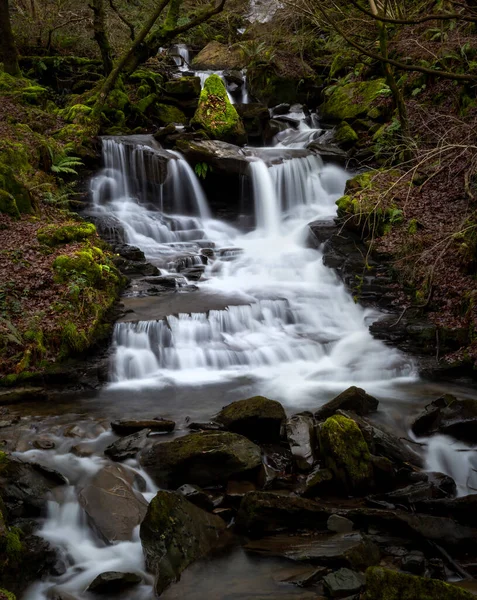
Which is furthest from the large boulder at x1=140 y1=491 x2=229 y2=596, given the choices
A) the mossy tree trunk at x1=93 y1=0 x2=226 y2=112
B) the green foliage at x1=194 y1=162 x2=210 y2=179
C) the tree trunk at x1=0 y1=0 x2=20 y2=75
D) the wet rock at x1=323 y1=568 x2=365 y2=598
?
the tree trunk at x1=0 y1=0 x2=20 y2=75

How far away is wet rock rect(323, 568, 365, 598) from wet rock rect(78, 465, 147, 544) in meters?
1.81

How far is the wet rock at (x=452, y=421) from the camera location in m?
6.11

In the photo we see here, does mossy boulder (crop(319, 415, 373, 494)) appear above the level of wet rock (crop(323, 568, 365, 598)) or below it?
above

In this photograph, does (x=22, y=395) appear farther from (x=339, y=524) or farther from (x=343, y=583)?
(x=343, y=583)

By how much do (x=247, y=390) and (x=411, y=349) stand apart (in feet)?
9.96

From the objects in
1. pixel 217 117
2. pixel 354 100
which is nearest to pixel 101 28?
pixel 217 117

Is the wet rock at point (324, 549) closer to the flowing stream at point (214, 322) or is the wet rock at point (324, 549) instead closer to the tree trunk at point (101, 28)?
the flowing stream at point (214, 322)

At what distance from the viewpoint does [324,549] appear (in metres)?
4.26

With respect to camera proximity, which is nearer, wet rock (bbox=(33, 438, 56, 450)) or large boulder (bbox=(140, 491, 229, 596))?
large boulder (bbox=(140, 491, 229, 596))

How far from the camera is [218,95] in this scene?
16.8m

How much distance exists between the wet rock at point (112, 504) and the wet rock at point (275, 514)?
3.26 ft

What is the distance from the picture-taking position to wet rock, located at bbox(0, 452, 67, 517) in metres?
4.70

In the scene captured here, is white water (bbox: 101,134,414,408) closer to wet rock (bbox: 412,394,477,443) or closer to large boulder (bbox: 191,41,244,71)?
wet rock (bbox: 412,394,477,443)

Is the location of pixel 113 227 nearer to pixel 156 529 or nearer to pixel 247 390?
pixel 247 390
